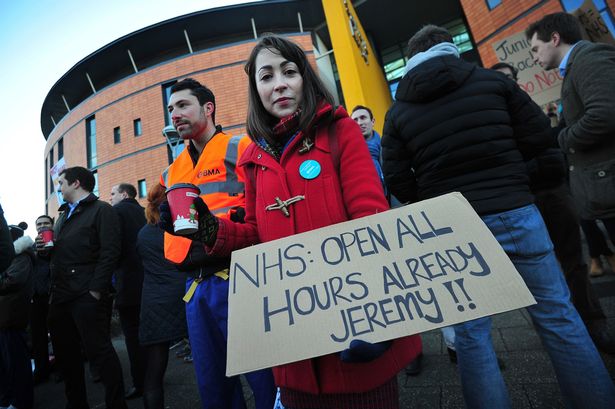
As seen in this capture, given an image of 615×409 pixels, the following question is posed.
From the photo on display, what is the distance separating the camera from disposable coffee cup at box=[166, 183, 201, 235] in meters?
1.07

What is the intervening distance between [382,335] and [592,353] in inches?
47.2

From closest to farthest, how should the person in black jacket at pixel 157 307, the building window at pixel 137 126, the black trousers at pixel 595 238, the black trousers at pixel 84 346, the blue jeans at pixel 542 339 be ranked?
the blue jeans at pixel 542 339
the person in black jacket at pixel 157 307
the black trousers at pixel 84 346
the black trousers at pixel 595 238
the building window at pixel 137 126

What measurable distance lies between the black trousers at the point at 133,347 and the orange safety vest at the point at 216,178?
202cm

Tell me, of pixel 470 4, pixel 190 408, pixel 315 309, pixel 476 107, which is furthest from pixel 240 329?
pixel 470 4

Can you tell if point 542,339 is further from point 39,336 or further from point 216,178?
point 39,336

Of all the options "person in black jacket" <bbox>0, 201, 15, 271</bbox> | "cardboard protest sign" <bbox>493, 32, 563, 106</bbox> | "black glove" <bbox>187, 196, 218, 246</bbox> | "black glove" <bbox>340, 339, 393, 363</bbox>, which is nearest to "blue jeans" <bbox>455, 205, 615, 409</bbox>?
"black glove" <bbox>340, 339, 393, 363</bbox>

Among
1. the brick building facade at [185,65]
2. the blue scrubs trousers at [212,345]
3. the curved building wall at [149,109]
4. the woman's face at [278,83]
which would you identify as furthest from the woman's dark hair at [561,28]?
the curved building wall at [149,109]

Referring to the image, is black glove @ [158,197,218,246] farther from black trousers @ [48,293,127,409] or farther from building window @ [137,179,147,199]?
building window @ [137,179,147,199]

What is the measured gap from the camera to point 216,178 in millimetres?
1631

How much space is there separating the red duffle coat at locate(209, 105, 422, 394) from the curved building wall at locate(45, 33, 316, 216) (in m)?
12.4

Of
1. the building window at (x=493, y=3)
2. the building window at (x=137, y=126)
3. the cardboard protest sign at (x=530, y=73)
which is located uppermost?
the building window at (x=137, y=126)

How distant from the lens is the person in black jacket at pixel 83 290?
2350mm

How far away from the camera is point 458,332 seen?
1.43 metres

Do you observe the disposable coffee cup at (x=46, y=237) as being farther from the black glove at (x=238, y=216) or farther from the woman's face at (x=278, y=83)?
the woman's face at (x=278, y=83)
